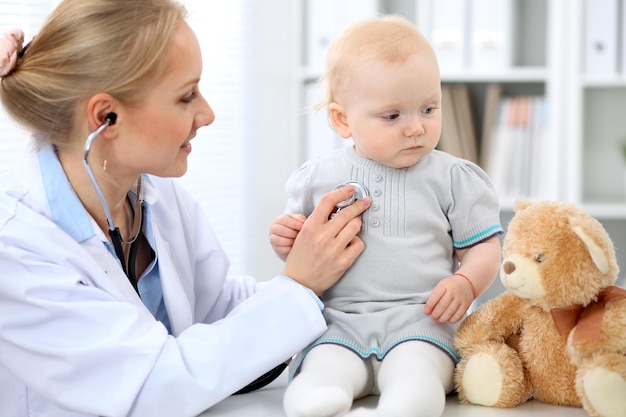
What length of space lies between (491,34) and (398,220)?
175 cm

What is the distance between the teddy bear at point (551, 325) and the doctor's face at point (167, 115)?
499 mm

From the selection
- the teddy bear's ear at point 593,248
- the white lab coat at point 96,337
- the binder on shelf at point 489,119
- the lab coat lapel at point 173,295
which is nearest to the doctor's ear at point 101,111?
the white lab coat at point 96,337

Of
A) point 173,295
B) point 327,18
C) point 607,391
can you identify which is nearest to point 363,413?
point 607,391

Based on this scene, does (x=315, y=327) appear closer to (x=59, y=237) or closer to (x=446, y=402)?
(x=446, y=402)

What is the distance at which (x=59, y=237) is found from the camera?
1204mm

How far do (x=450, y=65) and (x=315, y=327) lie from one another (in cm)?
189

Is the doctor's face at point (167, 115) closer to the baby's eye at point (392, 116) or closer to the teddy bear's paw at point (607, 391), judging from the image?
the baby's eye at point (392, 116)

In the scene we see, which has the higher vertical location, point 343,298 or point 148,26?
point 148,26

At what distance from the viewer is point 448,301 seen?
1.22 m

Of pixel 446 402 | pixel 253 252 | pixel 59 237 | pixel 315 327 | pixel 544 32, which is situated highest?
pixel 544 32

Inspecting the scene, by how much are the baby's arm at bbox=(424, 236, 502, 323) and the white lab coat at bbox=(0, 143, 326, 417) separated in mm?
170

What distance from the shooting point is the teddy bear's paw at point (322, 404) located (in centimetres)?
104

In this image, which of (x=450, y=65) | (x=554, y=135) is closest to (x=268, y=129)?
(x=450, y=65)

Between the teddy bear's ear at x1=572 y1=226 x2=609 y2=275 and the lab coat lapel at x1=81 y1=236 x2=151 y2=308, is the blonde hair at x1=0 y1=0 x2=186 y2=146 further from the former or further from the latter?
the teddy bear's ear at x1=572 y1=226 x2=609 y2=275
